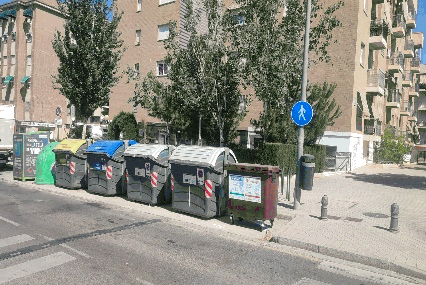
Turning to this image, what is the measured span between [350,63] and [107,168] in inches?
599

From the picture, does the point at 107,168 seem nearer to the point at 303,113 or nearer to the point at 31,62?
the point at 303,113

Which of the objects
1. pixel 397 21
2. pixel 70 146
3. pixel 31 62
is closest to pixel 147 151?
pixel 70 146

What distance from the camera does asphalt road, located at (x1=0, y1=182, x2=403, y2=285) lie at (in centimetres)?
500

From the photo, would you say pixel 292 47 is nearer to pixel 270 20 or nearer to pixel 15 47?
pixel 270 20

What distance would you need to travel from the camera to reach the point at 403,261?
5.80 m

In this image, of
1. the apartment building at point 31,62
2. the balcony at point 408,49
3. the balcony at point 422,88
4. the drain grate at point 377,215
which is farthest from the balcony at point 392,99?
the apartment building at point 31,62

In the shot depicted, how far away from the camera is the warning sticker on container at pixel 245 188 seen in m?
7.60

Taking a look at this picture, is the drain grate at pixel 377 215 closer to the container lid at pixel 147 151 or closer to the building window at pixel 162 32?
the container lid at pixel 147 151

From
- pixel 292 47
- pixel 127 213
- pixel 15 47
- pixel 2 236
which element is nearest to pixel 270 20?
pixel 292 47

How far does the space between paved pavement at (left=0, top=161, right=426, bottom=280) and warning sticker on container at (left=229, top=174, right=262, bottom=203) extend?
28.1 inches

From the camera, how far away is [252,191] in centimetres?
768

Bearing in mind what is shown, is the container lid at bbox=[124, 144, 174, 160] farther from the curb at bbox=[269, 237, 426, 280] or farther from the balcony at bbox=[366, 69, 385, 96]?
the balcony at bbox=[366, 69, 385, 96]

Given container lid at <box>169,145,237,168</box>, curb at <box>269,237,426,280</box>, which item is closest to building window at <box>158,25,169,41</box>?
container lid at <box>169,145,237,168</box>

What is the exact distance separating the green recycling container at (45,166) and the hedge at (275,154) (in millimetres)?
7874
